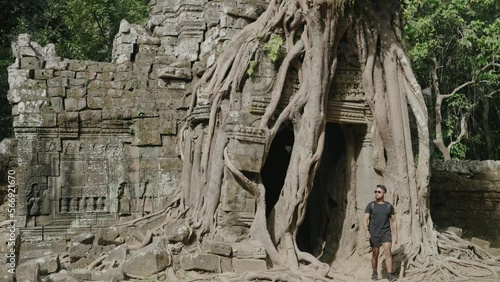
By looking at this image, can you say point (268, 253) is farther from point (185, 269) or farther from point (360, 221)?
point (360, 221)

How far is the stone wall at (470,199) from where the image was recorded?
1277 centimetres

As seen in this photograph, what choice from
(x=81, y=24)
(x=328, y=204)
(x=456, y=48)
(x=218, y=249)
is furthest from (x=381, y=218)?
(x=81, y=24)

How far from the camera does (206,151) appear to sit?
909cm

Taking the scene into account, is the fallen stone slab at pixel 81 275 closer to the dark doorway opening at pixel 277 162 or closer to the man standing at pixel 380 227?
the man standing at pixel 380 227

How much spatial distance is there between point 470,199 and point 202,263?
6994 mm

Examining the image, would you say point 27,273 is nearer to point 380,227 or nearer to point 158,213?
point 158,213

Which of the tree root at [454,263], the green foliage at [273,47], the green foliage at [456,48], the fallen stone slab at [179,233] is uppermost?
the green foliage at [456,48]

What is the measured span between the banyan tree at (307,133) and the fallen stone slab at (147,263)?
0.69m

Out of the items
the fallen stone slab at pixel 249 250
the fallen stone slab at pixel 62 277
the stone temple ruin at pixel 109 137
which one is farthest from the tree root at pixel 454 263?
the fallen stone slab at pixel 62 277

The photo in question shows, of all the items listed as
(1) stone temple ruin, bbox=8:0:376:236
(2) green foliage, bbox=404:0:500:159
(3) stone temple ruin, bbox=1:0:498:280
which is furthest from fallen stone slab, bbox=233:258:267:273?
(2) green foliage, bbox=404:0:500:159

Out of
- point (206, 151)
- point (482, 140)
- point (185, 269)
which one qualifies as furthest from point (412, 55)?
Answer: point (185, 269)

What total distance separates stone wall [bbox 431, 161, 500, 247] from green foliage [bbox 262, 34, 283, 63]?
551cm

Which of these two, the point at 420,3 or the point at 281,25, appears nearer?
the point at 281,25

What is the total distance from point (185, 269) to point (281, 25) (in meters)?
3.55
